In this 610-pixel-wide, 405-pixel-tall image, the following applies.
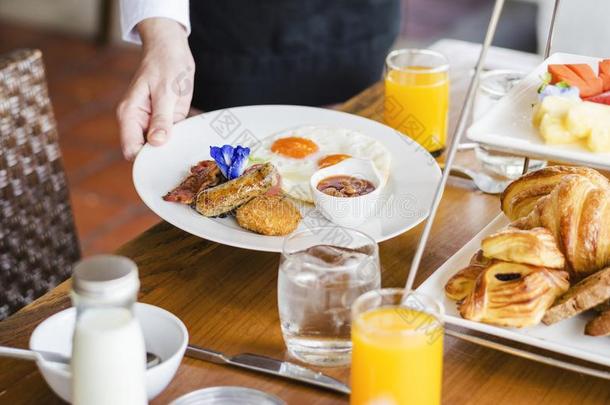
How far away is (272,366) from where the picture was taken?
3.44ft

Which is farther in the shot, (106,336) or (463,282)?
(463,282)

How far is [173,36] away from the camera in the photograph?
A: 5.22 feet

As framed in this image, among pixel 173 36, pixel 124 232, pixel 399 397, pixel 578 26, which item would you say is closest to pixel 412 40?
pixel 578 26

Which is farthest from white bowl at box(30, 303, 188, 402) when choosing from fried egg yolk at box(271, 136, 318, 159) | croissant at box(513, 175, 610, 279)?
fried egg yolk at box(271, 136, 318, 159)

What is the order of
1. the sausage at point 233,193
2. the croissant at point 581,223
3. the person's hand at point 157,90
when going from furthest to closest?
the person's hand at point 157,90 → the sausage at point 233,193 → the croissant at point 581,223

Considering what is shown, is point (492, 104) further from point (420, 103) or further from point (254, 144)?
point (254, 144)

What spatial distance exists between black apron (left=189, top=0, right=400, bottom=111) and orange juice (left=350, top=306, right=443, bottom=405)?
139 cm

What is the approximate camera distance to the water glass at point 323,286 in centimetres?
101

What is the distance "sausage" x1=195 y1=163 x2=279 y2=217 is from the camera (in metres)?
1.28

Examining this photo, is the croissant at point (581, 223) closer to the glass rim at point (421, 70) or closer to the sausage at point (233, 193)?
the sausage at point (233, 193)

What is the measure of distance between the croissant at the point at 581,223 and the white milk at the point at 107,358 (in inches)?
19.6

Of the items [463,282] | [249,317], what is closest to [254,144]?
[249,317]

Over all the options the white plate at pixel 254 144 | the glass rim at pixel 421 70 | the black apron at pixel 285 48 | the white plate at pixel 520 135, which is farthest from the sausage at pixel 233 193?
the black apron at pixel 285 48

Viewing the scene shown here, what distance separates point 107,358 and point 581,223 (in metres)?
0.55
